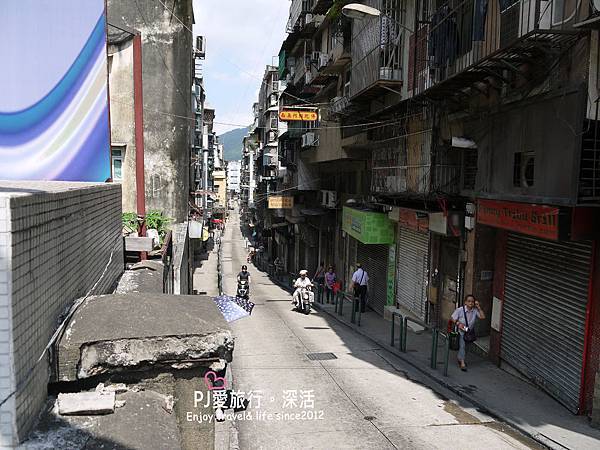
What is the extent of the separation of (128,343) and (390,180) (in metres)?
14.7

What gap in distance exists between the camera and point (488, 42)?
426 inches

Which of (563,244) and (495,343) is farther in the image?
(495,343)

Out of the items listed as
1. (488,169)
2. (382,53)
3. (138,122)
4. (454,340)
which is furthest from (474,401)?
(138,122)

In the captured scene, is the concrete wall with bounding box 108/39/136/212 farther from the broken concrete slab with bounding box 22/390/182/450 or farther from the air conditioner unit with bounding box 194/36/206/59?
the air conditioner unit with bounding box 194/36/206/59

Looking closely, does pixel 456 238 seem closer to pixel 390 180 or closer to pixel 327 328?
pixel 390 180

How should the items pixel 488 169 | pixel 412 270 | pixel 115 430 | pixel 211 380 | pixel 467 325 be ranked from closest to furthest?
pixel 115 430
pixel 211 380
pixel 467 325
pixel 488 169
pixel 412 270

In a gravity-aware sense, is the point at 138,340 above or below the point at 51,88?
below

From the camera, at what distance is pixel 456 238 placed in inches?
591

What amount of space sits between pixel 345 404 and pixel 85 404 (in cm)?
628

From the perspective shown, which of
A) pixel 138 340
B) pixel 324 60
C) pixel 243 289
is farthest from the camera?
pixel 324 60

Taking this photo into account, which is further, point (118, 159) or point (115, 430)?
point (118, 159)

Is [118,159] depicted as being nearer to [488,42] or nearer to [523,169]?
[488,42]

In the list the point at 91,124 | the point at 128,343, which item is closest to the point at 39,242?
the point at 128,343

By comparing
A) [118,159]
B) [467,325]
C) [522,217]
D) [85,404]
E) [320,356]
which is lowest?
[320,356]
